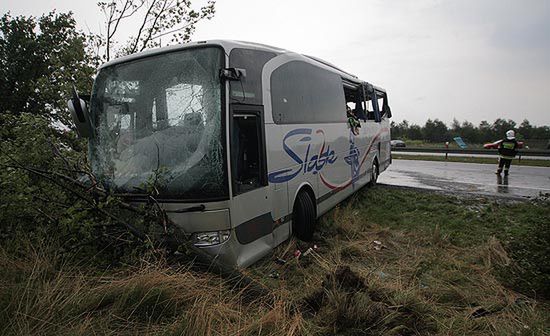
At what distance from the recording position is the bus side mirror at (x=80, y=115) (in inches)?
164

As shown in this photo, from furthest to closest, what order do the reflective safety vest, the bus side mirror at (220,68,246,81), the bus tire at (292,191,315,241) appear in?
the reflective safety vest → the bus tire at (292,191,315,241) → the bus side mirror at (220,68,246,81)

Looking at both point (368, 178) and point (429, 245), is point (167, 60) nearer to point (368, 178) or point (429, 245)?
point (429, 245)

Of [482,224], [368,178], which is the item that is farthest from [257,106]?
[368,178]

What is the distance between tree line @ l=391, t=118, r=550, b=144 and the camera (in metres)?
41.0

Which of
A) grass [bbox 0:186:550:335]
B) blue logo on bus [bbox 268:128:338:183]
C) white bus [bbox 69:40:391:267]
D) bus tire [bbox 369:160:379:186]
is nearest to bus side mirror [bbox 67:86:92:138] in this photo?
white bus [bbox 69:40:391:267]

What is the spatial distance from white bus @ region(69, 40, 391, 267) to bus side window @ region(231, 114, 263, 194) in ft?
0.04

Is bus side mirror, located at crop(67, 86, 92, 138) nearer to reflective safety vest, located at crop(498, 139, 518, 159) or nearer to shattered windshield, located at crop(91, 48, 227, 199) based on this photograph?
shattered windshield, located at crop(91, 48, 227, 199)

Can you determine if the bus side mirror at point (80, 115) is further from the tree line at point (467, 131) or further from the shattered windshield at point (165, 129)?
the tree line at point (467, 131)

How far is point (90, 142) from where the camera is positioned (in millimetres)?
4473

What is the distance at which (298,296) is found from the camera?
3562 mm

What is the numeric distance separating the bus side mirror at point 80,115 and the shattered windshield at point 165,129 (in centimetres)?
13

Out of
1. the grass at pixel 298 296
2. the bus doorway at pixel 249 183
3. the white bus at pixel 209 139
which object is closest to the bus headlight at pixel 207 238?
the white bus at pixel 209 139

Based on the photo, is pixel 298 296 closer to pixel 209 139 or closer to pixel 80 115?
pixel 209 139

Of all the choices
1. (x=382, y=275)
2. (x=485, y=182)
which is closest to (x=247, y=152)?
(x=382, y=275)
